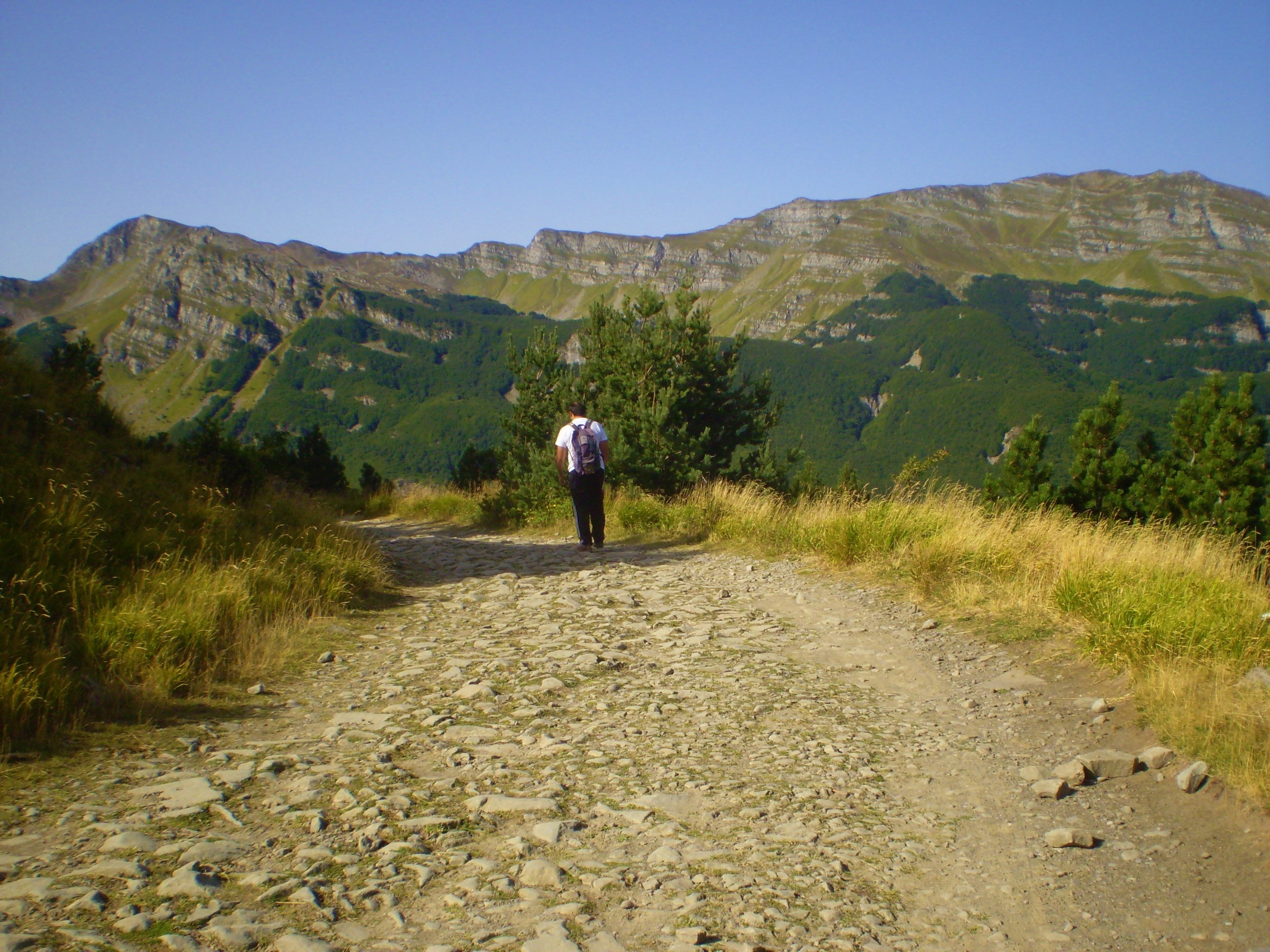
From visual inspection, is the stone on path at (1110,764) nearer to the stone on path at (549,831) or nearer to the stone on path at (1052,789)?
the stone on path at (1052,789)

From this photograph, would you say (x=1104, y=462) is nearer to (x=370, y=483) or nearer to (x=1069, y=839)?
(x=370, y=483)

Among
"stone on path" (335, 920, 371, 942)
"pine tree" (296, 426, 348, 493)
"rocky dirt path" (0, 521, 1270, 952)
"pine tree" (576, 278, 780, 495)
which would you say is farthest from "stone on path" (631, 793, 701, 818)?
"pine tree" (296, 426, 348, 493)

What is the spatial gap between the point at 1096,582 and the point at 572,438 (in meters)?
7.35

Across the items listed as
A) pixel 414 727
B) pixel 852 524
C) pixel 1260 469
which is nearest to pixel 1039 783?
pixel 414 727

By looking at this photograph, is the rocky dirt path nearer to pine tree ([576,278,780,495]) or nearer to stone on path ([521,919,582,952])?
stone on path ([521,919,582,952])

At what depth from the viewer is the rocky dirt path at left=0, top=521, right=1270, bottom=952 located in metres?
2.85

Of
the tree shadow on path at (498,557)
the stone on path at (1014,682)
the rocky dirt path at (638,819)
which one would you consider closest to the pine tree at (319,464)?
the tree shadow on path at (498,557)

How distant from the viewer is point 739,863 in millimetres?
3283

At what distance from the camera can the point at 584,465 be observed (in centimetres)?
1205

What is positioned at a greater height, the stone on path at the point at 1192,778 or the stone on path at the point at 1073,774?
the stone on path at the point at 1192,778

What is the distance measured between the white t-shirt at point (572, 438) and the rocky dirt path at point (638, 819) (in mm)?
5945

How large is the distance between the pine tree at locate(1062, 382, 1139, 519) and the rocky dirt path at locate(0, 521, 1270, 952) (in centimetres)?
2175

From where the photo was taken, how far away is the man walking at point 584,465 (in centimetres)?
1206

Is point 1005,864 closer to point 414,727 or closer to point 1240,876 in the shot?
point 1240,876
